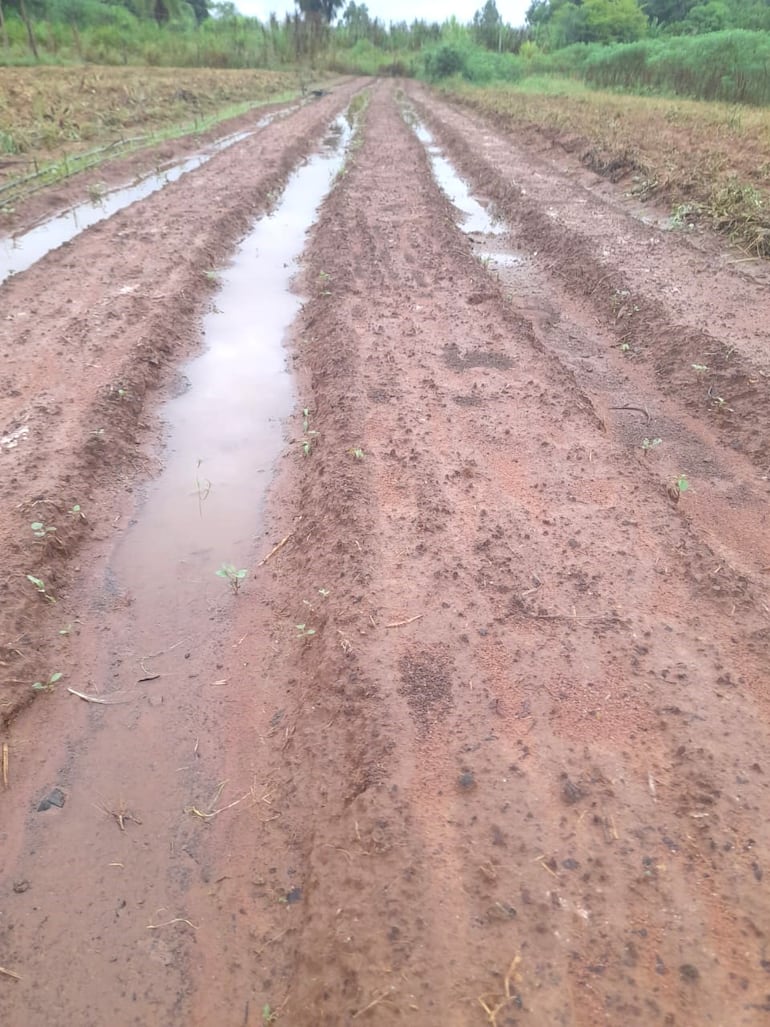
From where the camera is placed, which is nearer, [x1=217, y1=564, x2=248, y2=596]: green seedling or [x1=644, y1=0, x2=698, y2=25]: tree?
[x1=217, y1=564, x2=248, y2=596]: green seedling

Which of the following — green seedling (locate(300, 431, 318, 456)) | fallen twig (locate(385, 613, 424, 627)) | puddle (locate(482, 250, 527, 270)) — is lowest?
fallen twig (locate(385, 613, 424, 627))

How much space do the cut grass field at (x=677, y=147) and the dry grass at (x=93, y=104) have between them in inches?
432

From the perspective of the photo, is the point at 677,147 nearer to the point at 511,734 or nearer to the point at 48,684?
the point at 511,734

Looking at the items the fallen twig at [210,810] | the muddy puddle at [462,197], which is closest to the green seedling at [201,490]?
the fallen twig at [210,810]

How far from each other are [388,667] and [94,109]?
69.2 feet

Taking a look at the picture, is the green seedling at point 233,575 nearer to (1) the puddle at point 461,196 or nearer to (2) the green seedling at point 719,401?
(2) the green seedling at point 719,401

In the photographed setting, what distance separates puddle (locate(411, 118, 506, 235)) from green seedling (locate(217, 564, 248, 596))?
8.24 m

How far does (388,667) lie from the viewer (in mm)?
3203

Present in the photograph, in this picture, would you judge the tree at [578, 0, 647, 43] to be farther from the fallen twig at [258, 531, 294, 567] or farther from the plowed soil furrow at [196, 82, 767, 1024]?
the fallen twig at [258, 531, 294, 567]

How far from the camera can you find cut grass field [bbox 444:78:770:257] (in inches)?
368

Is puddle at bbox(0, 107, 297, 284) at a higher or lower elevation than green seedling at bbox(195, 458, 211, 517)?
higher

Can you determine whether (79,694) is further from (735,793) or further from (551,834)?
(735,793)

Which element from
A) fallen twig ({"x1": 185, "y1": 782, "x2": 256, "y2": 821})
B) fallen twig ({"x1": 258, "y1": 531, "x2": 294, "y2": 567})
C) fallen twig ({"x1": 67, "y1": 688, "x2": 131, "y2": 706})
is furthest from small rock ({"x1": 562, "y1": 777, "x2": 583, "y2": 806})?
fallen twig ({"x1": 258, "y1": 531, "x2": 294, "y2": 567})

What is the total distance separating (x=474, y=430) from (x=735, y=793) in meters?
3.09
